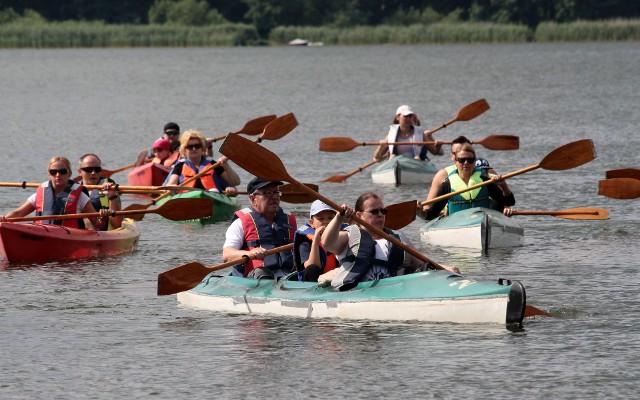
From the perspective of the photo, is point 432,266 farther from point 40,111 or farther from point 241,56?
point 241,56

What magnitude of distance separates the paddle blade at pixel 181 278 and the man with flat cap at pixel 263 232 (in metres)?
0.28

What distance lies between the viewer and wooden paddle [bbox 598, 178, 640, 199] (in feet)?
48.4

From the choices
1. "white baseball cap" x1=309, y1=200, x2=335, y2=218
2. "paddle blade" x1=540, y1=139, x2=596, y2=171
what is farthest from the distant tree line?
"white baseball cap" x1=309, y1=200, x2=335, y2=218

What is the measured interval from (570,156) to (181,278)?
477 cm

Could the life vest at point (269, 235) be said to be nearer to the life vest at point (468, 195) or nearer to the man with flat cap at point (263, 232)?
the man with flat cap at point (263, 232)

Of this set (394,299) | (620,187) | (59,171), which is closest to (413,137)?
(620,187)

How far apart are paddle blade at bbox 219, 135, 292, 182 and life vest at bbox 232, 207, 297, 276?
576mm

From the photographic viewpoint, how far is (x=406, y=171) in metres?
20.3

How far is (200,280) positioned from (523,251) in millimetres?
4461

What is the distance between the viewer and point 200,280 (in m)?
11.2

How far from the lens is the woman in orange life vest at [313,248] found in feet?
33.7

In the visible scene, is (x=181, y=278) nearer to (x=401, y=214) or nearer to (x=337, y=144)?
(x=401, y=214)

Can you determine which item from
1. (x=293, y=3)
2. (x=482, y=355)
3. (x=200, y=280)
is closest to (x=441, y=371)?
(x=482, y=355)

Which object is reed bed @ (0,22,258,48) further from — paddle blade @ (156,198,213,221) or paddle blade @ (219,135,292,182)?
paddle blade @ (219,135,292,182)
